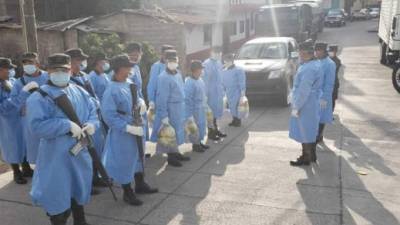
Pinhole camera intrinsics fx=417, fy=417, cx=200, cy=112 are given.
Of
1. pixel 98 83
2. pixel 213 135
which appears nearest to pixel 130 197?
pixel 98 83

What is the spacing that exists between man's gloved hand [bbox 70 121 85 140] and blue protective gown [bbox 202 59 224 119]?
4.63 meters

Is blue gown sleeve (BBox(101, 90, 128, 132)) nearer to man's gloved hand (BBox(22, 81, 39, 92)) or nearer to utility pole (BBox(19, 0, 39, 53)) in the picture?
man's gloved hand (BBox(22, 81, 39, 92))

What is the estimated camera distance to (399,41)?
14.5m

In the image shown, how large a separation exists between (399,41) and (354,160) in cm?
925

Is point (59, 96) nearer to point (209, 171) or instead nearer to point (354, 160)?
point (209, 171)

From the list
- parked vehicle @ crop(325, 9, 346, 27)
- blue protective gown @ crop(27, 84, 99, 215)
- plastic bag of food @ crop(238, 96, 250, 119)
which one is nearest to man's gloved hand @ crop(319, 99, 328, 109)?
plastic bag of food @ crop(238, 96, 250, 119)

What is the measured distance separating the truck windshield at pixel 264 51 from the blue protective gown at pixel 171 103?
634cm

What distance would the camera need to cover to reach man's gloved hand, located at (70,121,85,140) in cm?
401

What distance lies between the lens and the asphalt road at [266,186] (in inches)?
198

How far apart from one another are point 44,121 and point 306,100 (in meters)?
3.98

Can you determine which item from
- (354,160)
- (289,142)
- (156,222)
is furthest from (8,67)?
(354,160)

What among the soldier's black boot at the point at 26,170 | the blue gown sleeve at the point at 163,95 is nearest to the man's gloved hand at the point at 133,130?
the blue gown sleeve at the point at 163,95

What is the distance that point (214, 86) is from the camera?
27.9ft

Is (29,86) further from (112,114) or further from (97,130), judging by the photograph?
→ (112,114)
